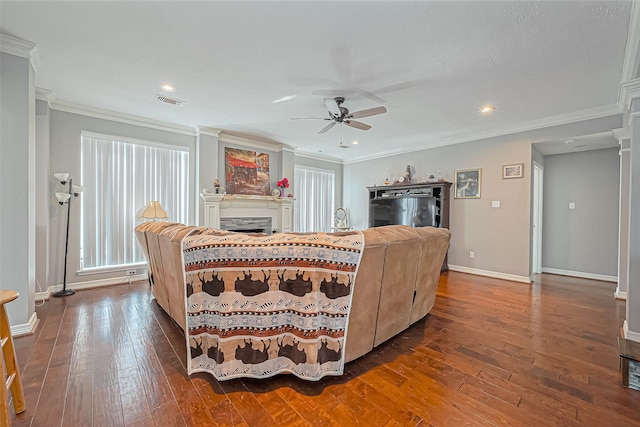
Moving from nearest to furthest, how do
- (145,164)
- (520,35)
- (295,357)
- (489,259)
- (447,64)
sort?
(295,357) → (520,35) → (447,64) → (145,164) → (489,259)

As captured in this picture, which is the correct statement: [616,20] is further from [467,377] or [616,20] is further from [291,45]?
[467,377]

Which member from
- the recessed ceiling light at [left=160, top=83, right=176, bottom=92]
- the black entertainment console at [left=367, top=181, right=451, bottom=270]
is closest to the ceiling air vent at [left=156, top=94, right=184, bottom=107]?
the recessed ceiling light at [left=160, top=83, right=176, bottom=92]

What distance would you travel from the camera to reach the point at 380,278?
1993 millimetres

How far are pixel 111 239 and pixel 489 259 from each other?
6.24 metres

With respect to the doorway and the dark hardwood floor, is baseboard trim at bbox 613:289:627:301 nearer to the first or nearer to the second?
the dark hardwood floor

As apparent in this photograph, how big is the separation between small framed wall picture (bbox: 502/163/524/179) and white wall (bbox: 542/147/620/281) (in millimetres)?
1261

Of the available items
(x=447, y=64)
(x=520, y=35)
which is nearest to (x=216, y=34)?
(x=447, y=64)

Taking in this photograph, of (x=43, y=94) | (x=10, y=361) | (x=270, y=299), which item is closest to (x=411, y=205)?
(x=270, y=299)

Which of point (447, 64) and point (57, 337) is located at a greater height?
point (447, 64)

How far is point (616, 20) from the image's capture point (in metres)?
2.00

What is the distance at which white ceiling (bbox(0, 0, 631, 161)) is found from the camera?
1.97 m

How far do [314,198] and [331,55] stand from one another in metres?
4.62

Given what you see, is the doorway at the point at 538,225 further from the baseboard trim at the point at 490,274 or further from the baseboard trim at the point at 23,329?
the baseboard trim at the point at 23,329

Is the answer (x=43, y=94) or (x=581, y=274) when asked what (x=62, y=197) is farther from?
(x=581, y=274)
